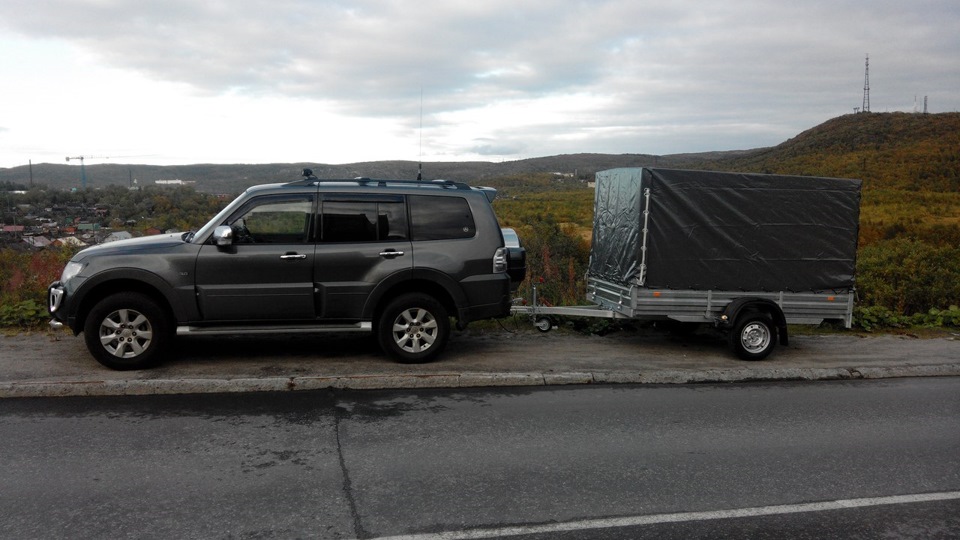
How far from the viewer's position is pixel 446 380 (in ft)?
25.4

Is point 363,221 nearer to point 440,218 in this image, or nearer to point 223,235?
point 440,218

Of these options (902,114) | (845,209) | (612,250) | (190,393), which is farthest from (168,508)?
(902,114)

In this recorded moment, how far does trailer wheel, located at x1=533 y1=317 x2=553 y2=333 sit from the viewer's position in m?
10.4

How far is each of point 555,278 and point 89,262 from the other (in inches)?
330

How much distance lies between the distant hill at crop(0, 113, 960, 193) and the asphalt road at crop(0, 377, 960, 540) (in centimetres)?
2965

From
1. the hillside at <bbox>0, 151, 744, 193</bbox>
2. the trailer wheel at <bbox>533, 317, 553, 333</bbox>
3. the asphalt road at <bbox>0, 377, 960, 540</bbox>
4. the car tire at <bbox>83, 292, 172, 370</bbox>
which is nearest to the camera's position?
the asphalt road at <bbox>0, 377, 960, 540</bbox>

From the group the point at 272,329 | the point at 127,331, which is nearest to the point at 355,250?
the point at 272,329

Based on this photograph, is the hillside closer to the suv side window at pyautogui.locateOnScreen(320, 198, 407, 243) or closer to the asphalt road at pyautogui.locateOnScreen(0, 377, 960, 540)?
the suv side window at pyautogui.locateOnScreen(320, 198, 407, 243)

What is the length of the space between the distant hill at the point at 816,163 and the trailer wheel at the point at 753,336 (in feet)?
91.9

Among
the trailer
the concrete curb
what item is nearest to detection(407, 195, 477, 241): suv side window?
the concrete curb

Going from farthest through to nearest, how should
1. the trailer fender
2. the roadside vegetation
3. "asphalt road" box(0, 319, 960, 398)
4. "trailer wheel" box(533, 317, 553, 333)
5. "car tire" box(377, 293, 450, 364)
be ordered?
the roadside vegetation, "trailer wheel" box(533, 317, 553, 333), the trailer fender, "car tire" box(377, 293, 450, 364), "asphalt road" box(0, 319, 960, 398)

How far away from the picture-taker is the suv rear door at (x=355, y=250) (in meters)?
8.22

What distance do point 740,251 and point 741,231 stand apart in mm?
250

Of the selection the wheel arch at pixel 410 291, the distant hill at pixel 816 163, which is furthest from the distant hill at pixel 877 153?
the wheel arch at pixel 410 291
